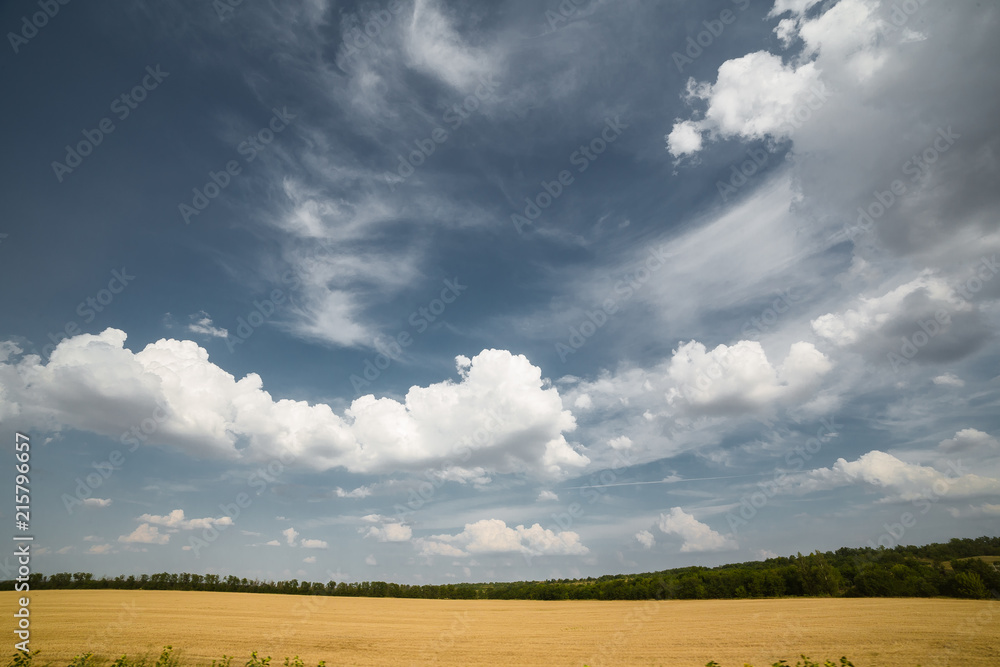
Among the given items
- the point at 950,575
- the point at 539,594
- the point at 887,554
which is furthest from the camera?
the point at 539,594

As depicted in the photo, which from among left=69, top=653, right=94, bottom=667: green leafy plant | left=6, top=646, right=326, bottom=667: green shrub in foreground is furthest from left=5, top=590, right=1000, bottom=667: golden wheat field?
left=69, top=653, right=94, bottom=667: green leafy plant

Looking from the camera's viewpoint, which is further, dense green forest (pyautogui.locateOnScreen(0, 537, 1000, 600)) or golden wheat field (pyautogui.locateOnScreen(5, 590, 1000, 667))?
dense green forest (pyautogui.locateOnScreen(0, 537, 1000, 600))

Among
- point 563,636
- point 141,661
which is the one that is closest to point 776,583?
point 563,636

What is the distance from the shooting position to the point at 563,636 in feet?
149

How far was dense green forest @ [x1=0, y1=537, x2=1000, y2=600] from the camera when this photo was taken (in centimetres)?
7319

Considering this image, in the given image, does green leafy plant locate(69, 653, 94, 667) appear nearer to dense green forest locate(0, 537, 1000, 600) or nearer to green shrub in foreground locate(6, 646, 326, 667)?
green shrub in foreground locate(6, 646, 326, 667)

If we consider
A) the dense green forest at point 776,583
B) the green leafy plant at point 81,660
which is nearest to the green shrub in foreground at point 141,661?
the green leafy plant at point 81,660

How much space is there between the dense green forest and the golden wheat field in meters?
10.4

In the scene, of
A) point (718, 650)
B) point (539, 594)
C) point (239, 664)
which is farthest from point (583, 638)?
point (539, 594)

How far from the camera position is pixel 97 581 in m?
120

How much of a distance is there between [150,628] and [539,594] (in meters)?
95.3

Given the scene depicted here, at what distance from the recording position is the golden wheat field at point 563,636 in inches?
1293

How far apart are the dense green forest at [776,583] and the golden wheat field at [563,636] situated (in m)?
10.4

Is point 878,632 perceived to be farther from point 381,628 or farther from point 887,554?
point 887,554
